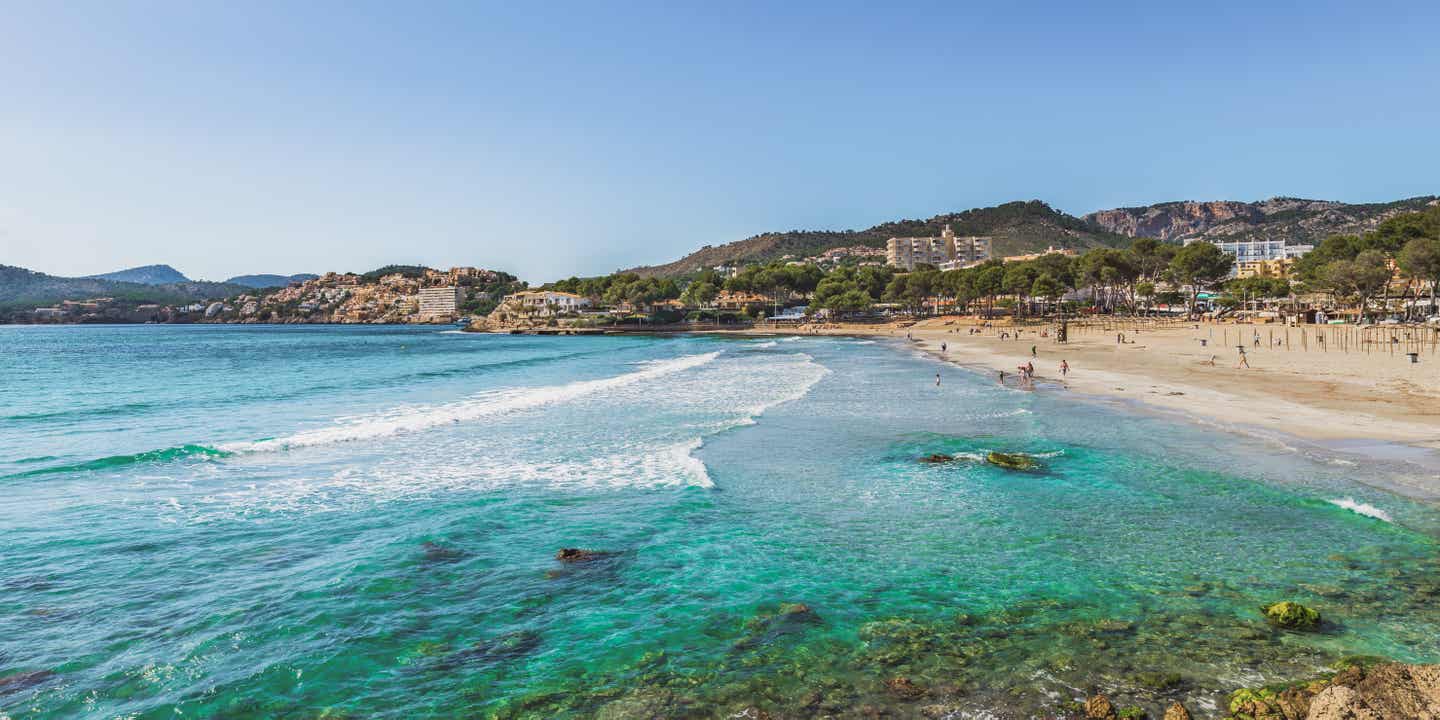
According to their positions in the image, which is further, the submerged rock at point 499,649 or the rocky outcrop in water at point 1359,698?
the submerged rock at point 499,649

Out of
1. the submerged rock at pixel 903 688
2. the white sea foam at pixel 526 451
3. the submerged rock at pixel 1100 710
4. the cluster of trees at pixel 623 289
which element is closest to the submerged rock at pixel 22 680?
the white sea foam at pixel 526 451

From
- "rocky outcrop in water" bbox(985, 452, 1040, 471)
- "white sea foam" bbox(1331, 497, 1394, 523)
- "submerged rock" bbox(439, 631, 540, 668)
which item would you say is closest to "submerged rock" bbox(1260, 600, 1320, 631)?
"white sea foam" bbox(1331, 497, 1394, 523)

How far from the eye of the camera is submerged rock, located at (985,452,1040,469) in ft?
55.5

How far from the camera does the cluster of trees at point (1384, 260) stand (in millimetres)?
57688

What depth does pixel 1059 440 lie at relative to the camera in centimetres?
2022

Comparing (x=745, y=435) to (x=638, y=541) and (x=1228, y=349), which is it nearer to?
(x=638, y=541)

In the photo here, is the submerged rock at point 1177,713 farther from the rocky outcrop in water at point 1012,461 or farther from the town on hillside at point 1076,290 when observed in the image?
the town on hillside at point 1076,290

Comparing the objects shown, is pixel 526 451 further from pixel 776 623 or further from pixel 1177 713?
pixel 1177 713

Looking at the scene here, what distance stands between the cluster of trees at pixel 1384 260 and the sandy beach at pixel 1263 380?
7909mm

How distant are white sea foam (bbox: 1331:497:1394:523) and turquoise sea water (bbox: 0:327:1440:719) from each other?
79mm

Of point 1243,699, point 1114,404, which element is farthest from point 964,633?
point 1114,404

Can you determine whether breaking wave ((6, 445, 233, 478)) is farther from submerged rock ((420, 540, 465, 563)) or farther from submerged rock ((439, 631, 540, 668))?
submerged rock ((439, 631, 540, 668))

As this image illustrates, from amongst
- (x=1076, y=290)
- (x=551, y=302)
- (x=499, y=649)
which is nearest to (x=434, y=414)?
(x=499, y=649)

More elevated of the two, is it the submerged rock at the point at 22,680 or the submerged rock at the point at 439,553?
the submerged rock at the point at 22,680
